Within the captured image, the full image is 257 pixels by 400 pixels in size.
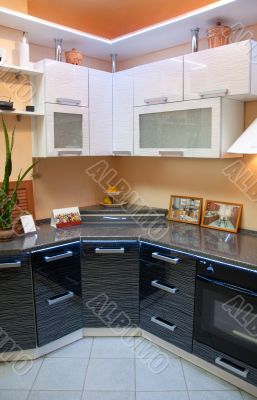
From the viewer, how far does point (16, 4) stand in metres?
2.47

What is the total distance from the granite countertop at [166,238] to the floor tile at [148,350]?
2.71 ft

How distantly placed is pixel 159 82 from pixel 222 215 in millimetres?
1157

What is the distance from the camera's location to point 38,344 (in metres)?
2.36

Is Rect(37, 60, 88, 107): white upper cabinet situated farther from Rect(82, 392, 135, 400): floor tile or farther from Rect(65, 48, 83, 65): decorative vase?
Rect(82, 392, 135, 400): floor tile

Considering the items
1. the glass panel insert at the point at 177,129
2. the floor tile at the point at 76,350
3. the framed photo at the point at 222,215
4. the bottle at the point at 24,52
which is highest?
the bottle at the point at 24,52

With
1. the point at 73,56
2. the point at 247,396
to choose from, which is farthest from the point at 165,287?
the point at 73,56

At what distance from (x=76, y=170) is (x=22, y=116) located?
2.46 ft

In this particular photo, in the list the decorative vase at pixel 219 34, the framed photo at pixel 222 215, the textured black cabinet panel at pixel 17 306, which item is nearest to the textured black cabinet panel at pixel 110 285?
the textured black cabinet panel at pixel 17 306

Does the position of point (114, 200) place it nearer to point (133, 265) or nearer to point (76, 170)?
point (76, 170)

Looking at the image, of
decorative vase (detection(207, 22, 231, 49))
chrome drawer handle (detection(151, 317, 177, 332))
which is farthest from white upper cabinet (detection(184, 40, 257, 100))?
chrome drawer handle (detection(151, 317, 177, 332))

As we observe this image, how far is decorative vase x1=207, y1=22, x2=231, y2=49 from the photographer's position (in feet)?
7.66

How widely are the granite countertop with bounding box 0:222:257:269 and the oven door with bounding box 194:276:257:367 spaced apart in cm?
19

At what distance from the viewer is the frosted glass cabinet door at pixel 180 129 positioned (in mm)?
2318

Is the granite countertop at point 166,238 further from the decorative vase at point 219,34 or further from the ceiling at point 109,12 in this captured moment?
the ceiling at point 109,12
